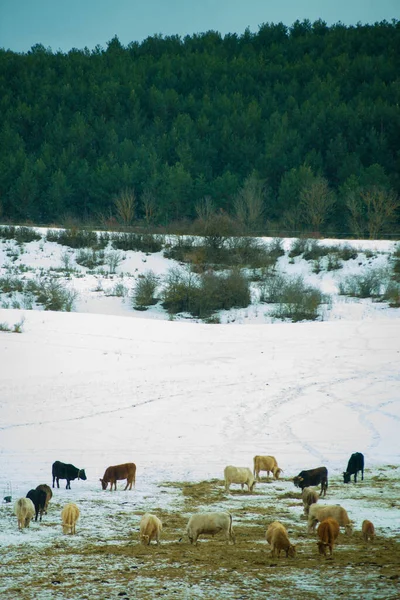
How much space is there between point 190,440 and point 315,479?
534 centimetres

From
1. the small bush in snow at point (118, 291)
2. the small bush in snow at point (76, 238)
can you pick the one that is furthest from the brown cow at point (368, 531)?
the small bush in snow at point (76, 238)

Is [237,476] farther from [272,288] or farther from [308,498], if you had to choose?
[272,288]

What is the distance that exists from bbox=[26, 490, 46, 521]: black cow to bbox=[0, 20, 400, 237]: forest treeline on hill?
4110 cm

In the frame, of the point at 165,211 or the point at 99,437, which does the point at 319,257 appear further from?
the point at 99,437

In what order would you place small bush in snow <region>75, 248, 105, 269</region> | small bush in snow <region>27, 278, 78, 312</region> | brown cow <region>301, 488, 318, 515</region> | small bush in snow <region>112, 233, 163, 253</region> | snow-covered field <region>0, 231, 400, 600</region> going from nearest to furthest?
snow-covered field <region>0, 231, 400, 600</region> → brown cow <region>301, 488, 318, 515</region> → small bush in snow <region>27, 278, 78, 312</region> → small bush in snow <region>75, 248, 105, 269</region> → small bush in snow <region>112, 233, 163, 253</region>

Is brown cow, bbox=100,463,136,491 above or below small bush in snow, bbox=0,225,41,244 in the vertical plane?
below

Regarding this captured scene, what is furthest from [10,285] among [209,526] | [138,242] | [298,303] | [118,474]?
[209,526]

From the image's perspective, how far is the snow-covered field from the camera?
8.16 m

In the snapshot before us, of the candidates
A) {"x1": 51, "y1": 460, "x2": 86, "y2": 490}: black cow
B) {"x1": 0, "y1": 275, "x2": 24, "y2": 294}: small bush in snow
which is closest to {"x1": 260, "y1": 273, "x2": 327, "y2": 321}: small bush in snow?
{"x1": 0, "y1": 275, "x2": 24, "y2": 294}: small bush in snow

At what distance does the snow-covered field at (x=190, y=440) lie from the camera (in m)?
8.16

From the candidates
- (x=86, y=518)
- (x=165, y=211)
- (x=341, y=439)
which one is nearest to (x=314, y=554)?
(x=86, y=518)

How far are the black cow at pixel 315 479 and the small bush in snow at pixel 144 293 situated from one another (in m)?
29.5

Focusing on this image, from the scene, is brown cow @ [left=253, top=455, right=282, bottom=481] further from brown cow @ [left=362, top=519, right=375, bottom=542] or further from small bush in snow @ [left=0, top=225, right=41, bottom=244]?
small bush in snow @ [left=0, top=225, right=41, bottom=244]

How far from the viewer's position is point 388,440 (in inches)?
690
